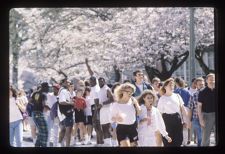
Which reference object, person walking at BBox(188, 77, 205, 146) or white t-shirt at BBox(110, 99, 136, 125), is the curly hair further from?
person walking at BBox(188, 77, 205, 146)

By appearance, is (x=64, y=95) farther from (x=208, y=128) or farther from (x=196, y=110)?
(x=208, y=128)

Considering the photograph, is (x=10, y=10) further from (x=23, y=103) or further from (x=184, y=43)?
(x=184, y=43)

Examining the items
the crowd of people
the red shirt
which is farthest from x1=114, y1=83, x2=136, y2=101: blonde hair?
the red shirt

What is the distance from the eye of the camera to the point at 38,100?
7305 millimetres

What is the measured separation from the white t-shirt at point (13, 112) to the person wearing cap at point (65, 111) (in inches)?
10.6

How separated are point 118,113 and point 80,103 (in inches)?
11.9

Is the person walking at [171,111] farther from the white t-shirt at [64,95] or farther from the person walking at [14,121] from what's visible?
the person walking at [14,121]

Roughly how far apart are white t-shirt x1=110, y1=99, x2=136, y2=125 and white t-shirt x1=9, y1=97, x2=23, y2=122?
55 cm

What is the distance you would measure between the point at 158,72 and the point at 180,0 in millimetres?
441

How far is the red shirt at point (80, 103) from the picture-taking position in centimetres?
748

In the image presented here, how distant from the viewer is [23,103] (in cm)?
732

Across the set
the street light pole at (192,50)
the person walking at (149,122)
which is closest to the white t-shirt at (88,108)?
the person walking at (149,122)

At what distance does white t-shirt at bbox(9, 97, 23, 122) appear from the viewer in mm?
7152

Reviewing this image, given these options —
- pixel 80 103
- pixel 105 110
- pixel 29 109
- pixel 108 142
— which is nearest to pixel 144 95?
pixel 105 110
